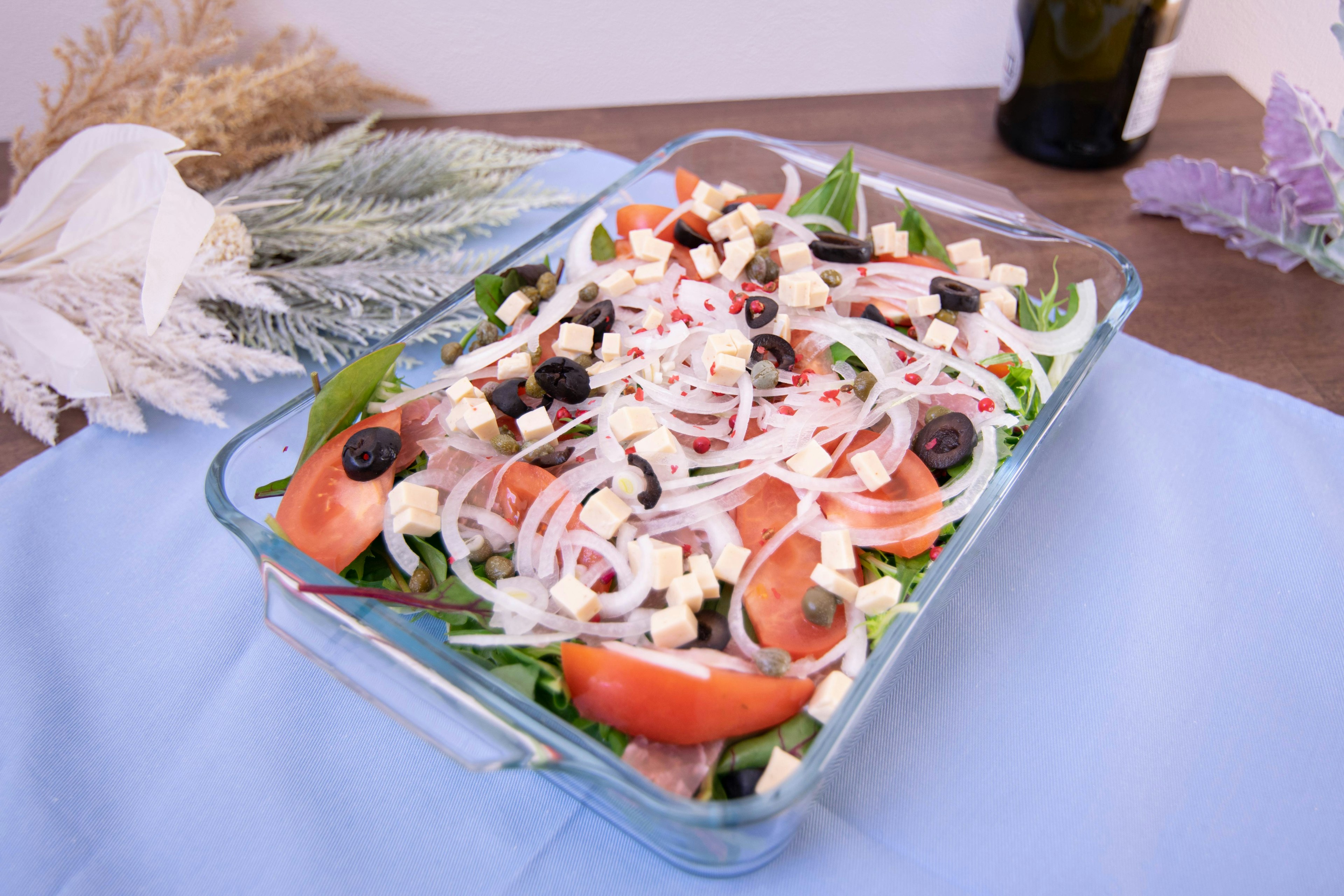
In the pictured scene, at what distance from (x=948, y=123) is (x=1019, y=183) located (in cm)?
38

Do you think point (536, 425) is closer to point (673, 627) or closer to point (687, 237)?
point (673, 627)

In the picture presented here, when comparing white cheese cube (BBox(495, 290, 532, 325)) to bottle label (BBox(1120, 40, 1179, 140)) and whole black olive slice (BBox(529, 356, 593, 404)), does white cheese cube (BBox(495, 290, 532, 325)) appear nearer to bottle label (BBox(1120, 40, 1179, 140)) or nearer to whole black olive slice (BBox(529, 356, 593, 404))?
whole black olive slice (BBox(529, 356, 593, 404))

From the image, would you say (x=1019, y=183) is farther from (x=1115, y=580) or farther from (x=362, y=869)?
(x=362, y=869)

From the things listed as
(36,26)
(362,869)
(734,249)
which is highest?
(36,26)

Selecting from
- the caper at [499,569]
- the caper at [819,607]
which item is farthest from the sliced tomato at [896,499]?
the caper at [499,569]

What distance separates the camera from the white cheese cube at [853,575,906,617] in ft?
3.30

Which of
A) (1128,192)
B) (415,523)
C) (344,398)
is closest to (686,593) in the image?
(415,523)

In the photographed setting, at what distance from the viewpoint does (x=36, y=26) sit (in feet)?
6.95

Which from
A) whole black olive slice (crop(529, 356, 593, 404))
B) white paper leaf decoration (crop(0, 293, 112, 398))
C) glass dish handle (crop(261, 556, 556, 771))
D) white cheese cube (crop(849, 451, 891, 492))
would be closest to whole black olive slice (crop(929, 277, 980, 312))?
white cheese cube (crop(849, 451, 891, 492))

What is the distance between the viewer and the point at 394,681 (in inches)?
36.3

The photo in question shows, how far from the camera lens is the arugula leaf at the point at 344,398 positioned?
1.25m

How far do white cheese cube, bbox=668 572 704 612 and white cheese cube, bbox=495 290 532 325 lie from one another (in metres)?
0.65

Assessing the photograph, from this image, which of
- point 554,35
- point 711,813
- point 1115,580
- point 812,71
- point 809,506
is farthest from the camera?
point 812,71

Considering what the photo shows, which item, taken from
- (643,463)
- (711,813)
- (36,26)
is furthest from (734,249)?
(36,26)
